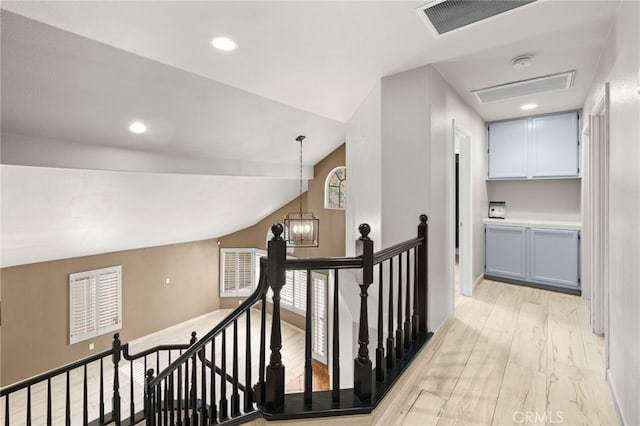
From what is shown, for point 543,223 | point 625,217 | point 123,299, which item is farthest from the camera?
point 123,299

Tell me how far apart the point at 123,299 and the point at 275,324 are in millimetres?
6806

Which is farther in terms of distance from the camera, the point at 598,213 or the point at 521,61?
the point at 598,213

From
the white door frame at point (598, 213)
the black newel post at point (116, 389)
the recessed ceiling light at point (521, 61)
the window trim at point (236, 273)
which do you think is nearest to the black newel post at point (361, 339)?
the recessed ceiling light at point (521, 61)

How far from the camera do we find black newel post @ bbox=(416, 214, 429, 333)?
2459 mm

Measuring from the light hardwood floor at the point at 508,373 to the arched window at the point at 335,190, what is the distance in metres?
4.04

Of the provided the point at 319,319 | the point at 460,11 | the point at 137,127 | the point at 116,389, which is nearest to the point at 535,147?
the point at 460,11

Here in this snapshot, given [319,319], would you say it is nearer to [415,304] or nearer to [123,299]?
[123,299]

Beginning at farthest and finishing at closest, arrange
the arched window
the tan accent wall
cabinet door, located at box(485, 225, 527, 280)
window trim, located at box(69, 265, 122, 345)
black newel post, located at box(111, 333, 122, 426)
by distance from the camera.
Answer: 1. the arched window
2. window trim, located at box(69, 265, 122, 345)
3. the tan accent wall
4. cabinet door, located at box(485, 225, 527, 280)
5. black newel post, located at box(111, 333, 122, 426)

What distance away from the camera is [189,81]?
3291 mm

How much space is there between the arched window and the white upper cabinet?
322cm

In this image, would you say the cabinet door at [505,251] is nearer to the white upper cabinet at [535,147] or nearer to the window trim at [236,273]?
the white upper cabinet at [535,147]

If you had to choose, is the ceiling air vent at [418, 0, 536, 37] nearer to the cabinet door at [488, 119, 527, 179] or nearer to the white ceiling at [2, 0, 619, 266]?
the white ceiling at [2, 0, 619, 266]

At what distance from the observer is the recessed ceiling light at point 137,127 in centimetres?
357

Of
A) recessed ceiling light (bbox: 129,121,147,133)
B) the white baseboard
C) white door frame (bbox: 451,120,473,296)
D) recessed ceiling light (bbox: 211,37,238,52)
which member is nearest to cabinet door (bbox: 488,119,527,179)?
white door frame (bbox: 451,120,473,296)
